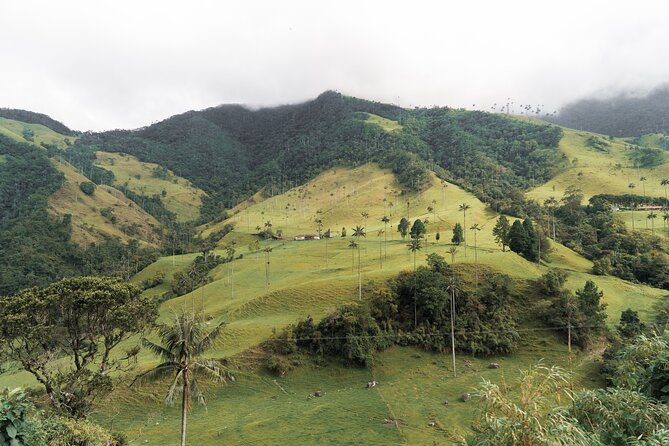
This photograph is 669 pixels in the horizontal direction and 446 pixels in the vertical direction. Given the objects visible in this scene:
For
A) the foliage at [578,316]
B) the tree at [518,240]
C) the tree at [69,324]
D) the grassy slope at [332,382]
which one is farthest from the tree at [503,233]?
the tree at [69,324]

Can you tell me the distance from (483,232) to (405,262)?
1648 inches

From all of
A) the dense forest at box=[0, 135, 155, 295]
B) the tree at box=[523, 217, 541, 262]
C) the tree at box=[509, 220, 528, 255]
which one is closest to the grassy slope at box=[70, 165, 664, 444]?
the tree at box=[509, 220, 528, 255]

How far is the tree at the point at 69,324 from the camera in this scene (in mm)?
28266

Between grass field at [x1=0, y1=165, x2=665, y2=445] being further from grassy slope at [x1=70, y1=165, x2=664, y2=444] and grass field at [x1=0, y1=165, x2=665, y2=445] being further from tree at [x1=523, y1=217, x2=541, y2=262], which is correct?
tree at [x1=523, y1=217, x2=541, y2=262]

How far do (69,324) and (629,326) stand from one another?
73.6 meters

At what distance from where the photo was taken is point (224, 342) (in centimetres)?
6041

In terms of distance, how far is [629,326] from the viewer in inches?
2371

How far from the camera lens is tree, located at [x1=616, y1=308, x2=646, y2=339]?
195 ft

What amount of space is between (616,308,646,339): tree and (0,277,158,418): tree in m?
67.8

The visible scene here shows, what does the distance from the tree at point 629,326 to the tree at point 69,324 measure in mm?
67751

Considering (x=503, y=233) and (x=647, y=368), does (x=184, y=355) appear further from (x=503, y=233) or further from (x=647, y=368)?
(x=503, y=233)

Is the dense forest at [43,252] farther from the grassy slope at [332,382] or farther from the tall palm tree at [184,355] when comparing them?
the tall palm tree at [184,355]

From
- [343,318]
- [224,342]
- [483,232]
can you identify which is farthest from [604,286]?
[224,342]

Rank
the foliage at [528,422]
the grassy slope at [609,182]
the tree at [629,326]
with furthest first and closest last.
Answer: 1. the grassy slope at [609,182]
2. the tree at [629,326]
3. the foliage at [528,422]
